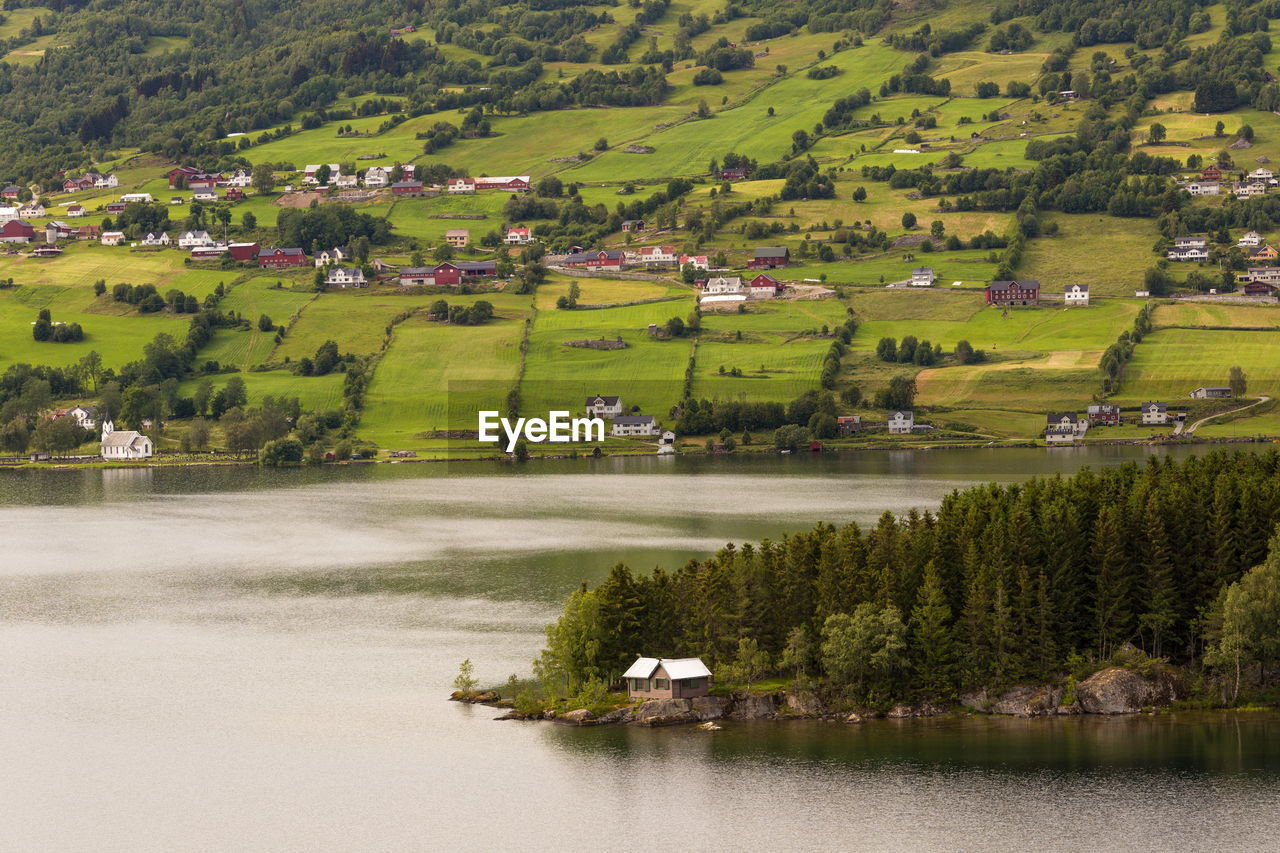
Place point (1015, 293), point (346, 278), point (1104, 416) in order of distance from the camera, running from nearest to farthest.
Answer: point (1104, 416)
point (1015, 293)
point (346, 278)

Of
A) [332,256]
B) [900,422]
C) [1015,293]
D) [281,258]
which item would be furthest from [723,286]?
[281,258]

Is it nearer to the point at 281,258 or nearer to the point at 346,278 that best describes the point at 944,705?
the point at 346,278

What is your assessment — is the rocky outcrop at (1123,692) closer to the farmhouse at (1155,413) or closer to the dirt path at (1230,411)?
the dirt path at (1230,411)

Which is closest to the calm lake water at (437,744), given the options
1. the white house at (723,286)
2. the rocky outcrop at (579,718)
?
the rocky outcrop at (579,718)

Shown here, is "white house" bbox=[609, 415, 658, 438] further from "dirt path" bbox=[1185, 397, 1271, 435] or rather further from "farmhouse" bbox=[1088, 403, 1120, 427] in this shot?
"dirt path" bbox=[1185, 397, 1271, 435]

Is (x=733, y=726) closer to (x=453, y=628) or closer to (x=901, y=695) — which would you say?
(x=901, y=695)
